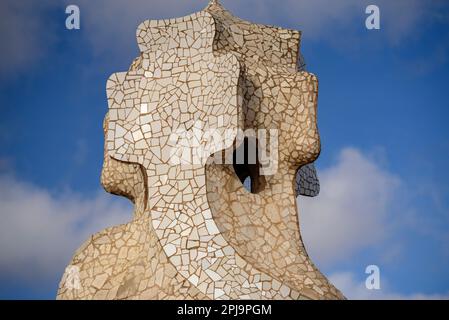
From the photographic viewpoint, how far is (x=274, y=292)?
14.6 meters

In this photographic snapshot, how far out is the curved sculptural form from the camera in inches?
597

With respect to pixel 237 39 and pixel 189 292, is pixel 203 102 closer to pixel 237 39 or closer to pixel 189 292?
pixel 237 39

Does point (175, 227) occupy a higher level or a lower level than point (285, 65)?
lower

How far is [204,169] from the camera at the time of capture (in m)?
15.8

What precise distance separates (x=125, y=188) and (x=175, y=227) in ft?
10.3

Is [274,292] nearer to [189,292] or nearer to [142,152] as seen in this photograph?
[189,292]

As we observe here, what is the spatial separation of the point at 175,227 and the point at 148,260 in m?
0.78

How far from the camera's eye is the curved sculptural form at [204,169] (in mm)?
15172

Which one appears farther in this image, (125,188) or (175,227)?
(125,188)
